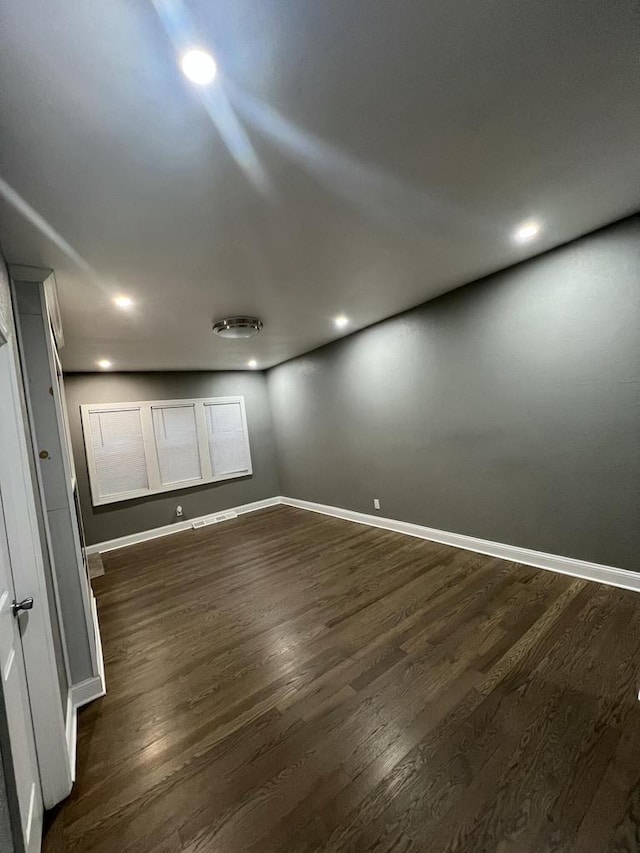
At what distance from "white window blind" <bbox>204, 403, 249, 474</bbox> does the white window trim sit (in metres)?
0.05

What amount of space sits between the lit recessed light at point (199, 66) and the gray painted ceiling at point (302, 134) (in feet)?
0.10

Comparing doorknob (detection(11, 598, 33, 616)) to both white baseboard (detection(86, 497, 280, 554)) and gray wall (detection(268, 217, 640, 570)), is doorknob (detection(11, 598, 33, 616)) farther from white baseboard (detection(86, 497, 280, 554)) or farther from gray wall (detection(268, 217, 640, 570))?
white baseboard (detection(86, 497, 280, 554))

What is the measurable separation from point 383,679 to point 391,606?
710mm

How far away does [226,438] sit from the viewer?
5852 millimetres

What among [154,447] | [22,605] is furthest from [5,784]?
[154,447]

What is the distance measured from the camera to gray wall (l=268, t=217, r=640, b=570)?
7.80 ft

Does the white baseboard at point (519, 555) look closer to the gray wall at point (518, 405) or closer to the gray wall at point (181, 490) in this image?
the gray wall at point (518, 405)

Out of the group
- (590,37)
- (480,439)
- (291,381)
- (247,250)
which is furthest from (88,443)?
(590,37)

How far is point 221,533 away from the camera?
4914 mm

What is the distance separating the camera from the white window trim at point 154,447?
464 centimetres

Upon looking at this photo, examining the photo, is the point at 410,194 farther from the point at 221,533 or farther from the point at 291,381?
the point at 221,533

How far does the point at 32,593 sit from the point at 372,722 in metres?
1.68

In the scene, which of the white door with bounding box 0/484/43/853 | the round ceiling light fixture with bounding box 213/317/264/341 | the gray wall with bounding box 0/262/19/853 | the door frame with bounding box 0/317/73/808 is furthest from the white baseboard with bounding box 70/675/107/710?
the round ceiling light fixture with bounding box 213/317/264/341

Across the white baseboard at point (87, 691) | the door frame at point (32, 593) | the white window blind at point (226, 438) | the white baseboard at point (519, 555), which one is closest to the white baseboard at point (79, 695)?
the white baseboard at point (87, 691)
